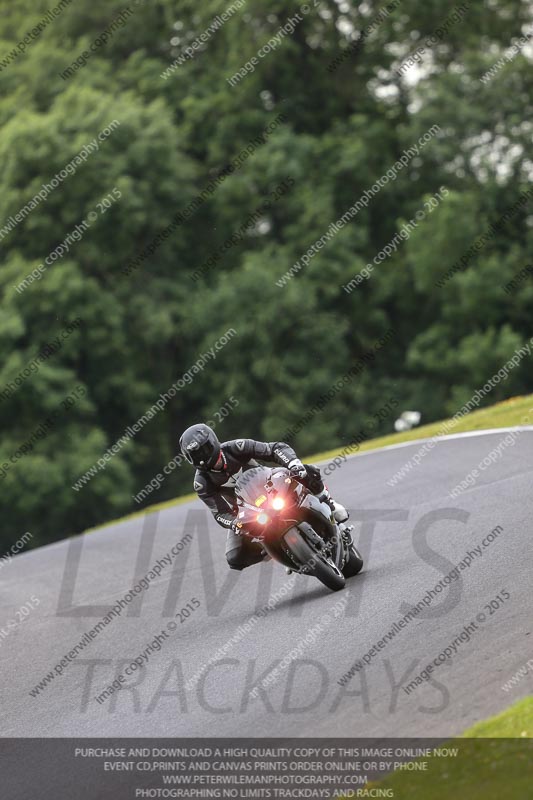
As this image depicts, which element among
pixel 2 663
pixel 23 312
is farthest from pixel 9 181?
pixel 2 663

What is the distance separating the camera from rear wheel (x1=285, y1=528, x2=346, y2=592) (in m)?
9.49

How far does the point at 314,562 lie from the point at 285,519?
0.46m

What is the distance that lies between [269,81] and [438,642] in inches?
1644

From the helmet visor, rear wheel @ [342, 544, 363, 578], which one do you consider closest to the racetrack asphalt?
rear wheel @ [342, 544, 363, 578]

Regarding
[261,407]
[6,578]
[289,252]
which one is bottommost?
[261,407]

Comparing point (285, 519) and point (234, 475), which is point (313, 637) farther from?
point (234, 475)

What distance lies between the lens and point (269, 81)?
4741 cm

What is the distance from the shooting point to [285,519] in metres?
9.50

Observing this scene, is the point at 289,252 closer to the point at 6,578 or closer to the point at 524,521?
the point at 6,578
